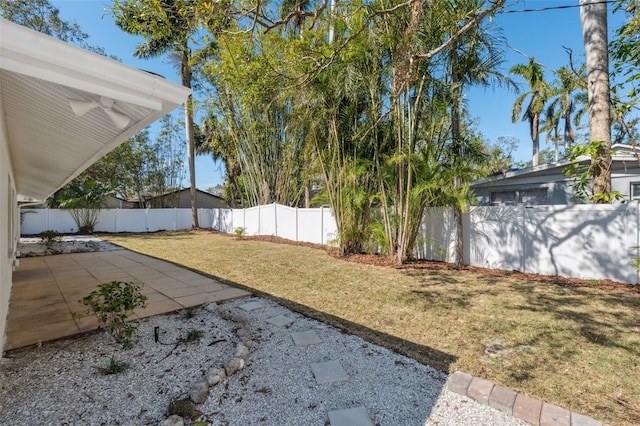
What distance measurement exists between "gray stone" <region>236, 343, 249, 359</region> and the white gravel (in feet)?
0.25

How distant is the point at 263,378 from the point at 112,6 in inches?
172

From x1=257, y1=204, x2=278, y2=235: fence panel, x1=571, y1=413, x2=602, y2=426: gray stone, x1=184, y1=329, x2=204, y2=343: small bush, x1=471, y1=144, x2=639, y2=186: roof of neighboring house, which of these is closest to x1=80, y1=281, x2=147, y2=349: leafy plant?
x1=184, y1=329, x2=204, y2=343: small bush

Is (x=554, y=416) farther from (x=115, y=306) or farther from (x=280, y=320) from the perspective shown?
(x=115, y=306)

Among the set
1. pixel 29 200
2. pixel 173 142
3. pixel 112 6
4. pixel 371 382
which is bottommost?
pixel 371 382

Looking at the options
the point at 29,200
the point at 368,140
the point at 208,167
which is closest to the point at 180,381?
the point at 368,140

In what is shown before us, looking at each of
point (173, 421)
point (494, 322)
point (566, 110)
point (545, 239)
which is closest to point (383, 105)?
point (545, 239)

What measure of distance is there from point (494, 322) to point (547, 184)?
7.90 meters

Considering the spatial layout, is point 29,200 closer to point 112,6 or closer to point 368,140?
point 112,6

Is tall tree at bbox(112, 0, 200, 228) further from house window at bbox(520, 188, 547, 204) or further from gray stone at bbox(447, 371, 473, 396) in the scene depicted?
house window at bbox(520, 188, 547, 204)

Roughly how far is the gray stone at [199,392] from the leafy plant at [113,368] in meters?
0.76

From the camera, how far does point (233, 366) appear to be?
2.38 metres

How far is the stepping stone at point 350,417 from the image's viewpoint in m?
1.82

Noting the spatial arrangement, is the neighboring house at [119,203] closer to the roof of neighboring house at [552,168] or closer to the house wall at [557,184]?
the house wall at [557,184]

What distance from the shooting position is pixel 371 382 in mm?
2242
